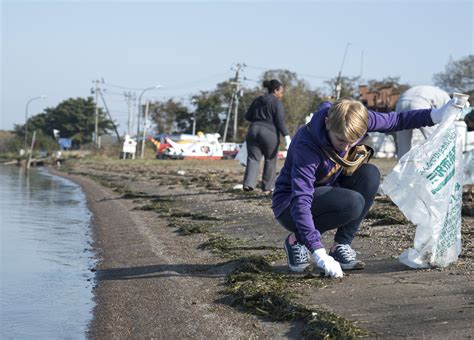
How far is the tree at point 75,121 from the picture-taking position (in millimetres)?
94688

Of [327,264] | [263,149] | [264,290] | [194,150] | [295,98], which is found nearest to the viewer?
[264,290]

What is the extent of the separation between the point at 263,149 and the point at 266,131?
289 millimetres

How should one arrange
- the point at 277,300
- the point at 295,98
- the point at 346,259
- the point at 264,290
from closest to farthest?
the point at 277,300
the point at 264,290
the point at 346,259
the point at 295,98

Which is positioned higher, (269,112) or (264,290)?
(269,112)

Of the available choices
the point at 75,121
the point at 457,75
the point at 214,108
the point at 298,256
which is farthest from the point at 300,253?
the point at 75,121

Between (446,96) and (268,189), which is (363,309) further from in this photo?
(268,189)

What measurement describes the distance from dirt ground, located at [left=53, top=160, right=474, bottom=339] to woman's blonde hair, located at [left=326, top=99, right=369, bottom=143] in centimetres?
88

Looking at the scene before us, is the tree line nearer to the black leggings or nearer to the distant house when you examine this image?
the distant house

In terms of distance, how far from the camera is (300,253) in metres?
4.73

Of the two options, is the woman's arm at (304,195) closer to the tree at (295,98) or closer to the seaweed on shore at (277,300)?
the seaweed on shore at (277,300)

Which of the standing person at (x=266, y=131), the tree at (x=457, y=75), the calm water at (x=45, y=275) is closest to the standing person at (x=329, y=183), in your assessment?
the calm water at (x=45, y=275)

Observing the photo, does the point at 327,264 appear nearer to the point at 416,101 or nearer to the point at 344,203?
the point at 344,203

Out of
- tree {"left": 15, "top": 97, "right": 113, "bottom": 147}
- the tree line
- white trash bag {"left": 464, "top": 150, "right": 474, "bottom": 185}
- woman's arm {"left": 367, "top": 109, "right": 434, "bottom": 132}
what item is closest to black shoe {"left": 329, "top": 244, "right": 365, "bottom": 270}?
woman's arm {"left": 367, "top": 109, "right": 434, "bottom": 132}

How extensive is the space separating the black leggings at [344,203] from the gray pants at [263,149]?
620cm
